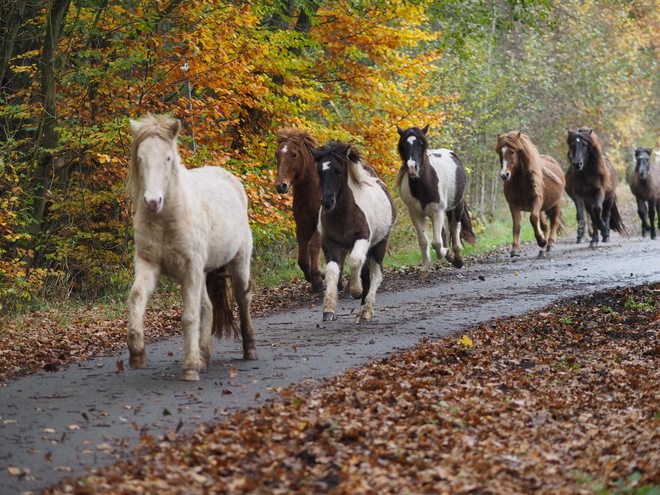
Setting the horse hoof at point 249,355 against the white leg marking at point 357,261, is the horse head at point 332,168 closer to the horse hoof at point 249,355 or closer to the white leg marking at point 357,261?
the white leg marking at point 357,261

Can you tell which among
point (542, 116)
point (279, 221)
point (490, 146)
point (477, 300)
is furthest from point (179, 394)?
point (542, 116)

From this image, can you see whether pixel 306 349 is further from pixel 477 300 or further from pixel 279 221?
pixel 279 221

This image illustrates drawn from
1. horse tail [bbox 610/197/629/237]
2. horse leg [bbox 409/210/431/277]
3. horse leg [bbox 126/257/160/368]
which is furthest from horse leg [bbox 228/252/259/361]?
horse tail [bbox 610/197/629/237]

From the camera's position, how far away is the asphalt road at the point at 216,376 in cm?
532

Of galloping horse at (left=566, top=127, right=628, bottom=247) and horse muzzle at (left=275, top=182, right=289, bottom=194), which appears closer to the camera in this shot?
horse muzzle at (left=275, top=182, right=289, bottom=194)

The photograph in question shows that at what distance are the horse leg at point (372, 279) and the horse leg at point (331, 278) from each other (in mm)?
→ 400

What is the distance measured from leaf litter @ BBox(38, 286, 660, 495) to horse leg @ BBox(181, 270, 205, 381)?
860 millimetres

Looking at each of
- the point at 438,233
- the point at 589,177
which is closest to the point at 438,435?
the point at 438,233

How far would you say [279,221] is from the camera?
14.8 metres

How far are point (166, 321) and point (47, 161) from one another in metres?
4.52

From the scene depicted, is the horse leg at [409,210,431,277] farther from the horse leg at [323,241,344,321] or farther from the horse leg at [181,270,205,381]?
the horse leg at [181,270,205,381]

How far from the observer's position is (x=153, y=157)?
687cm

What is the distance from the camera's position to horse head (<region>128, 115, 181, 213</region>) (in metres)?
6.78

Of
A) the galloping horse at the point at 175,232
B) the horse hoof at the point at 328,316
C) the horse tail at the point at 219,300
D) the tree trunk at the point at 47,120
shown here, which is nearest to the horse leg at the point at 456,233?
the horse hoof at the point at 328,316
